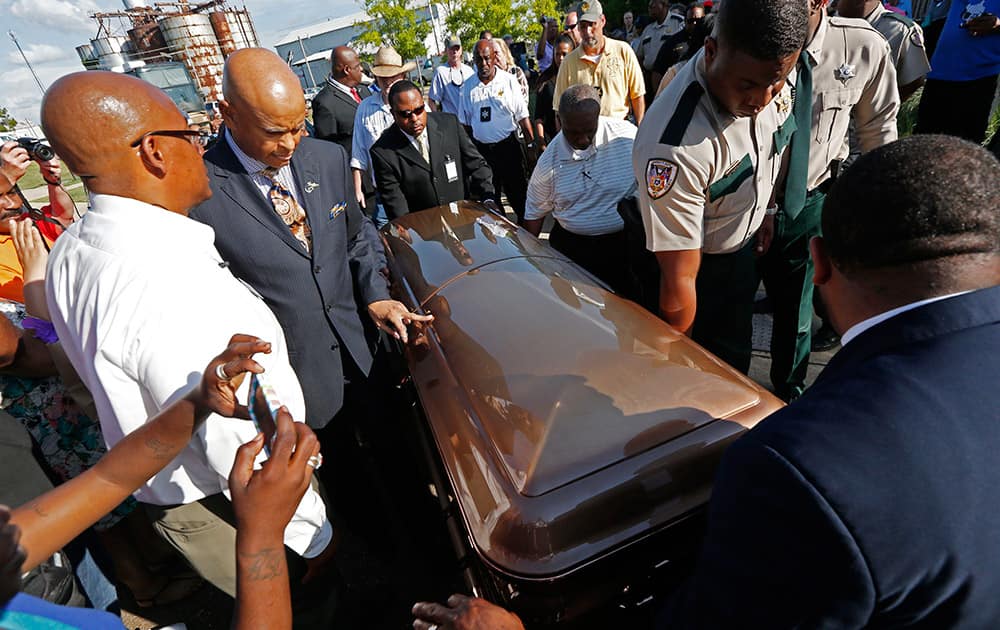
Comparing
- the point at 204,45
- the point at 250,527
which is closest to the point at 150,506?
the point at 250,527

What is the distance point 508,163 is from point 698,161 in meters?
3.64

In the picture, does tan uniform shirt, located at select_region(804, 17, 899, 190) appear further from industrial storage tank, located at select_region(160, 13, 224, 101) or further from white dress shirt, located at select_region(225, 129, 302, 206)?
industrial storage tank, located at select_region(160, 13, 224, 101)

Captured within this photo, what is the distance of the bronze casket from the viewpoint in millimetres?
1085

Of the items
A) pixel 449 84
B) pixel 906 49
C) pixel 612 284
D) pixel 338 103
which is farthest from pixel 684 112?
pixel 449 84

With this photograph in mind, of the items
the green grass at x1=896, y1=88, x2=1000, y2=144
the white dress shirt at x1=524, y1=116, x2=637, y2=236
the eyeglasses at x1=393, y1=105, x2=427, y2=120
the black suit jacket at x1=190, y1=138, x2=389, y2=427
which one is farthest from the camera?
the green grass at x1=896, y1=88, x2=1000, y2=144

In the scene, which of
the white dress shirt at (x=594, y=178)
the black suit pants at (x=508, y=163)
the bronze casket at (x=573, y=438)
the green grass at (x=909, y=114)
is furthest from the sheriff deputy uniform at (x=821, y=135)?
the black suit pants at (x=508, y=163)

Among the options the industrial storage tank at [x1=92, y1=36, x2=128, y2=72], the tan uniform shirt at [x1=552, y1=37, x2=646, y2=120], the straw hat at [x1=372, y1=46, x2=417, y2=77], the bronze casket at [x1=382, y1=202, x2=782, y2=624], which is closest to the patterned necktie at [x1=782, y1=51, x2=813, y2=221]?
the bronze casket at [x1=382, y1=202, x2=782, y2=624]

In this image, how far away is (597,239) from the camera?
288cm

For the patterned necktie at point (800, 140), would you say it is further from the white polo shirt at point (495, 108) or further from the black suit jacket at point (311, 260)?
the white polo shirt at point (495, 108)

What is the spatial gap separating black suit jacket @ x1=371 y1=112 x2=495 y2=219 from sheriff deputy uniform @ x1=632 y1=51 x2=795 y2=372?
2172 millimetres

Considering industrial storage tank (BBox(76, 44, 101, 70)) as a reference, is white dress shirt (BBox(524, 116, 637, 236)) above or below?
below

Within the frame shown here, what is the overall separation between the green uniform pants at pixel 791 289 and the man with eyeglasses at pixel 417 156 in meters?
2.39

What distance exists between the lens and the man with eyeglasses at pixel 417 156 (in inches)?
142

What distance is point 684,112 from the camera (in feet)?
5.82
